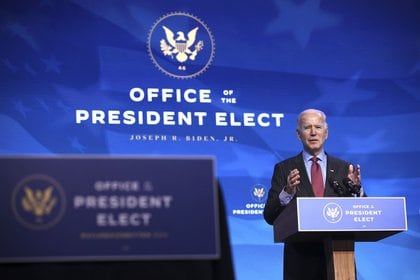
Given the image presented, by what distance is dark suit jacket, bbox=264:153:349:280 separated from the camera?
434cm

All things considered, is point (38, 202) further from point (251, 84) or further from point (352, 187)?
point (251, 84)

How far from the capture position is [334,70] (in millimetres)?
5910

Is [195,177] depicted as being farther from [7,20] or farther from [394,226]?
[7,20]

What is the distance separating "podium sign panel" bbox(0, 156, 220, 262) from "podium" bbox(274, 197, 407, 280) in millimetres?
2325

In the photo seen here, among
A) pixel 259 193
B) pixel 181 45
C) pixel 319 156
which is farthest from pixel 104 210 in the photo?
pixel 181 45

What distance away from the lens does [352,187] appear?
4340 millimetres

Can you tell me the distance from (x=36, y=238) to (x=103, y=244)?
0.39ft

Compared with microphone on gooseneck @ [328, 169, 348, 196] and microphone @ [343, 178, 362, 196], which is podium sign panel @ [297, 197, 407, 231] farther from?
microphone on gooseneck @ [328, 169, 348, 196]

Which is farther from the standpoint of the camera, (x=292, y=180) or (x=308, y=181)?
(x=308, y=181)

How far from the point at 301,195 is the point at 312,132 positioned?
679mm

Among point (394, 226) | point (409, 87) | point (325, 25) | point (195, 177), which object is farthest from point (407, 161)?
point (195, 177)

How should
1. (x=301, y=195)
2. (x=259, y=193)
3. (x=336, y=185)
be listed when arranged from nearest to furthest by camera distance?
1. (x=336, y=185)
2. (x=301, y=195)
3. (x=259, y=193)

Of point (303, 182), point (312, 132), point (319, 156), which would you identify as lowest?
point (303, 182)

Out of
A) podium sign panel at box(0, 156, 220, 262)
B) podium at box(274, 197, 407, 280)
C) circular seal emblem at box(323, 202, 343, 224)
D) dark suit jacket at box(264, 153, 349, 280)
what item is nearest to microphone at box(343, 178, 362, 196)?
dark suit jacket at box(264, 153, 349, 280)
